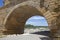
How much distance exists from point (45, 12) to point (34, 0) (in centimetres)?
130

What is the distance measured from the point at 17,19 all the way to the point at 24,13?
86cm

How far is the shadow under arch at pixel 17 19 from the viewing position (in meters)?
11.0

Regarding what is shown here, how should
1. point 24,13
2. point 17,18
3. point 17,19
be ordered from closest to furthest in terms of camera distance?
point 24,13
point 17,18
point 17,19

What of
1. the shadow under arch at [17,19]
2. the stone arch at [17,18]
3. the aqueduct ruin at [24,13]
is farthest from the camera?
the shadow under arch at [17,19]

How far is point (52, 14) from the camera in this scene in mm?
7277

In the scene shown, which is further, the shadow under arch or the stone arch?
the shadow under arch

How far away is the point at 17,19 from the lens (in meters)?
12.2

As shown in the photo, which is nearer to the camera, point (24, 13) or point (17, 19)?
point (24, 13)

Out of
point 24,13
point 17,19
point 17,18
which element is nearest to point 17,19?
point 17,19

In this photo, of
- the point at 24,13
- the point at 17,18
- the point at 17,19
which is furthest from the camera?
the point at 17,19

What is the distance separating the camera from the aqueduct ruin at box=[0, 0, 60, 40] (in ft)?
23.5

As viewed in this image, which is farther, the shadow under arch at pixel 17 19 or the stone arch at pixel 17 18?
the shadow under arch at pixel 17 19

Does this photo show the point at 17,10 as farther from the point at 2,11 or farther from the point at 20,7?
the point at 2,11

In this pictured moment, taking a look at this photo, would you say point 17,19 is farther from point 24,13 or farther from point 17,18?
point 24,13
